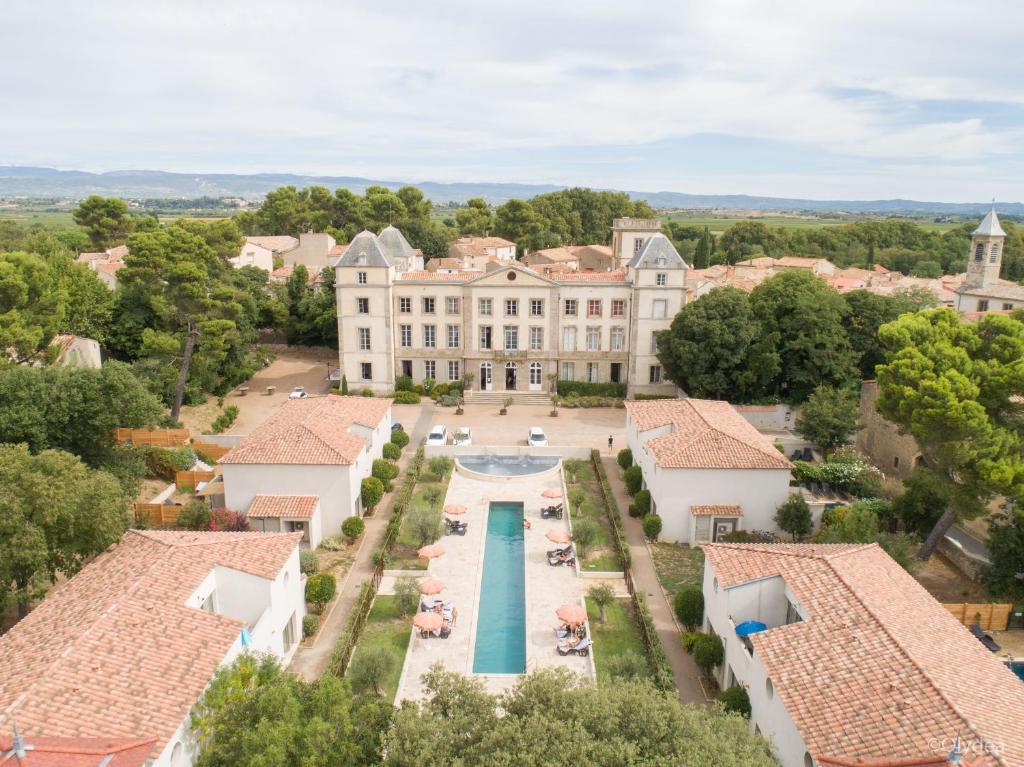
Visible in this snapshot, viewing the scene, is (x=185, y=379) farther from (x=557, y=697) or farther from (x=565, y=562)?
(x=557, y=697)

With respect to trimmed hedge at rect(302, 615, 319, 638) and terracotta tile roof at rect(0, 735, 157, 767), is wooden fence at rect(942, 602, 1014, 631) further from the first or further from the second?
terracotta tile roof at rect(0, 735, 157, 767)

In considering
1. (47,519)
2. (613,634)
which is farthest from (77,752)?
(613,634)

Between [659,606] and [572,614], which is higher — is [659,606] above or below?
below

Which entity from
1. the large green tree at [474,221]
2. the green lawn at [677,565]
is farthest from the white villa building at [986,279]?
the large green tree at [474,221]

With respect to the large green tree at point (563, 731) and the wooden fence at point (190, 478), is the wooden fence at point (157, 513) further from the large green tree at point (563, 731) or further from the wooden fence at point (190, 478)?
the large green tree at point (563, 731)

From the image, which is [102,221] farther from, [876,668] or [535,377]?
[876,668]

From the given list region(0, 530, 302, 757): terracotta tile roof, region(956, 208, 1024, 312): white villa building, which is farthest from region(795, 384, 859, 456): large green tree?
region(956, 208, 1024, 312): white villa building
